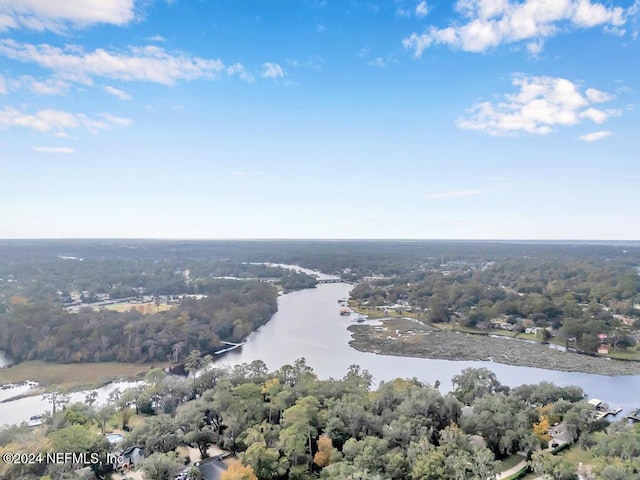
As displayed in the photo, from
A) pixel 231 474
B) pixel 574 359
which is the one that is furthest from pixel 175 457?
pixel 574 359

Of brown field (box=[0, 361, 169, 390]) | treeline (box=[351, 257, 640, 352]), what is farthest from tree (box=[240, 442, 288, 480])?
treeline (box=[351, 257, 640, 352])

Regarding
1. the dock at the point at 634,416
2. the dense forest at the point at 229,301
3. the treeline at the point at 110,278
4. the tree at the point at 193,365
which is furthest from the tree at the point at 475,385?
the treeline at the point at 110,278

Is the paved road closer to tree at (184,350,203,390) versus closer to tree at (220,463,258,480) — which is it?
tree at (220,463,258,480)

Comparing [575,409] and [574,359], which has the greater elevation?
[575,409]

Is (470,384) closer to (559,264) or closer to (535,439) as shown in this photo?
(535,439)

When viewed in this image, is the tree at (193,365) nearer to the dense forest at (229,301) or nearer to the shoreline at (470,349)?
the dense forest at (229,301)

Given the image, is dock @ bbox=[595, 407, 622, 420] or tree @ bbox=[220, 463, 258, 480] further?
dock @ bbox=[595, 407, 622, 420]
